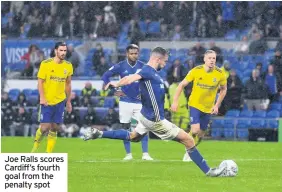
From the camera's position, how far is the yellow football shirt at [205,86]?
1911 cm

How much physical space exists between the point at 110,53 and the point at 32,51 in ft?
9.22

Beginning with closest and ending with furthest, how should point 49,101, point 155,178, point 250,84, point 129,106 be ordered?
point 155,178, point 49,101, point 129,106, point 250,84

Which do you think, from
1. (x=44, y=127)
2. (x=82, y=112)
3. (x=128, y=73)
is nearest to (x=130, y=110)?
(x=128, y=73)

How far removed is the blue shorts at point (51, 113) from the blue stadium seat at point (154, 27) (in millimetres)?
16984

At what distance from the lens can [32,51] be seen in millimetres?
34719

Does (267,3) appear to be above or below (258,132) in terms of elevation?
above

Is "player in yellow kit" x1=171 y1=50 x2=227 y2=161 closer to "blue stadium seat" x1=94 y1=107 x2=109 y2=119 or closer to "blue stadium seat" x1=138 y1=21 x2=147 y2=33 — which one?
"blue stadium seat" x1=94 y1=107 x2=109 y2=119

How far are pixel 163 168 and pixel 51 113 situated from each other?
8.96 ft

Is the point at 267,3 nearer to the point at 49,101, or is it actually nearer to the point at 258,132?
the point at 258,132

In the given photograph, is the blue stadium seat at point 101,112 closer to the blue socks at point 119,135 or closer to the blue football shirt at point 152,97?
the blue socks at point 119,135

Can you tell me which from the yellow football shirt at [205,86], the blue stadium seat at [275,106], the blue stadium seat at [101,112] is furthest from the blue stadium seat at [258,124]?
Answer: the yellow football shirt at [205,86]

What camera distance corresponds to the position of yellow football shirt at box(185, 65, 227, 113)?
62.7ft

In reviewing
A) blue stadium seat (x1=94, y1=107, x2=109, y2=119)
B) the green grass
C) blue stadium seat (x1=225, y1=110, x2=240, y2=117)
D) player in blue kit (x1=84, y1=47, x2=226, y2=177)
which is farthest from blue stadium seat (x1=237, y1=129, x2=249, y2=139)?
player in blue kit (x1=84, y1=47, x2=226, y2=177)

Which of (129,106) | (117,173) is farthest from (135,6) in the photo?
(117,173)
